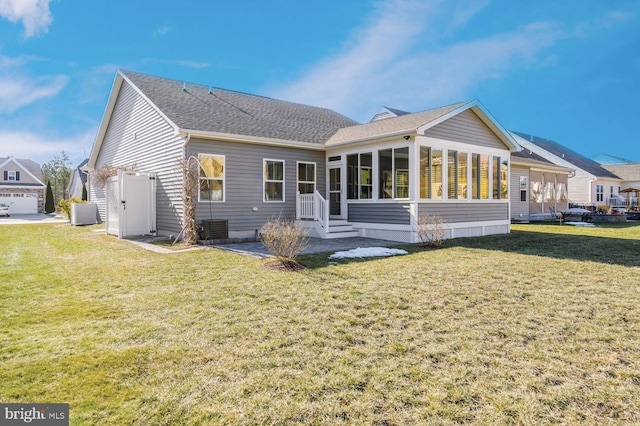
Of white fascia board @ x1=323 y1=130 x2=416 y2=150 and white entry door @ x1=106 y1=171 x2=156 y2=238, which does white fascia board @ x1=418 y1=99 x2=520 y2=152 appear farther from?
white entry door @ x1=106 y1=171 x2=156 y2=238

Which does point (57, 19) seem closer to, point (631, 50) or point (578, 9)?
point (578, 9)

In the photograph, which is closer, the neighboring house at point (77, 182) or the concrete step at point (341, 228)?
the concrete step at point (341, 228)

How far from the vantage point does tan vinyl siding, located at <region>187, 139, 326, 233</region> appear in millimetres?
11312

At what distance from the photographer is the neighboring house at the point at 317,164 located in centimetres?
1125

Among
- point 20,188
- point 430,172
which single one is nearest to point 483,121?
point 430,172

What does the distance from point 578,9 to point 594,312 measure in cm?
3186

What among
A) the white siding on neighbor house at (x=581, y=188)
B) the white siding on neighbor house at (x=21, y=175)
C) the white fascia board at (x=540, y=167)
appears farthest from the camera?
the white siding on neighbor house at (x=21, y=175)

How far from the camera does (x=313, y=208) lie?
12.3 meters

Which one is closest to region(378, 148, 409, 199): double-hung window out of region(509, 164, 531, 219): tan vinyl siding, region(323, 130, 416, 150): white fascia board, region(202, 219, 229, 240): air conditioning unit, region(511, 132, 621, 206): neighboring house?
region(323, 130, 416, 150): white fascia board

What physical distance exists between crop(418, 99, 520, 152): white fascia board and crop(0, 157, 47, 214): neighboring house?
42528 millimetres

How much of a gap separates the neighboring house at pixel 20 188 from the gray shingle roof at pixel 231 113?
1298 inches

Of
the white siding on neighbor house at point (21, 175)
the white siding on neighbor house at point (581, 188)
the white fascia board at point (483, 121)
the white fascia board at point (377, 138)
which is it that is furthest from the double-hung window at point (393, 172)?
the white siding on neighbor house at point (21, 175)

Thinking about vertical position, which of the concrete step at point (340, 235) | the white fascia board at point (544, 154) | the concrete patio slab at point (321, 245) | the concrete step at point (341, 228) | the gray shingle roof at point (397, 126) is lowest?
the concrete patio slab at point (321, 245)

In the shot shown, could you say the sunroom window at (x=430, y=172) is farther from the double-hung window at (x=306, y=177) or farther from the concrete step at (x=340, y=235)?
the double-hung window at (x=306, y=177)
